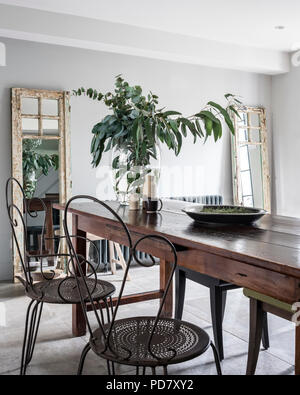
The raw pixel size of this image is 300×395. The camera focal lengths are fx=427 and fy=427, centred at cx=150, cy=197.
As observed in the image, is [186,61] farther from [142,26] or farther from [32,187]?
[32,187]

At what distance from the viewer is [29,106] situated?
4.24m

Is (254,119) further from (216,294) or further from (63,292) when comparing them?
(63,292)

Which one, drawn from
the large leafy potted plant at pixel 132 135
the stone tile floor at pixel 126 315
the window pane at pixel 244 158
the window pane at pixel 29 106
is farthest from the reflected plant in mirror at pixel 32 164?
the window pane at pixel 244 158

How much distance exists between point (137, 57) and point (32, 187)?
191 centimetres

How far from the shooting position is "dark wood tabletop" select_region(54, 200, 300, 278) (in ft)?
3.96

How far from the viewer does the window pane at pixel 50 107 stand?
4.30 metres

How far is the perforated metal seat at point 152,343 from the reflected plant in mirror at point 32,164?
112 inches

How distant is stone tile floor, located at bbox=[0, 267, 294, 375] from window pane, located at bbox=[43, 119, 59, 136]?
1.57m

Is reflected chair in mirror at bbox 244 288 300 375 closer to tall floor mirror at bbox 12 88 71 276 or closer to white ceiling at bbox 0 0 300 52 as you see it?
tall floor mirror at bbox 12 88 71 276

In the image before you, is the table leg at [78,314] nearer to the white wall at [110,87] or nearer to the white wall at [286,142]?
the white wall at [110,87]

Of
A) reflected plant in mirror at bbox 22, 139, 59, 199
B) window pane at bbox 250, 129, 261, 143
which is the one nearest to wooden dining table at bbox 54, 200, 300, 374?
reflected plant in mirror at bbox 22, 139, 59, 199

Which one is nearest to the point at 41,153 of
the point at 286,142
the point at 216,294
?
the point at 216,294

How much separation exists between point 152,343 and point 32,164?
3110mm

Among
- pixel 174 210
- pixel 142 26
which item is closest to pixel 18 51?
pixel 142 26
